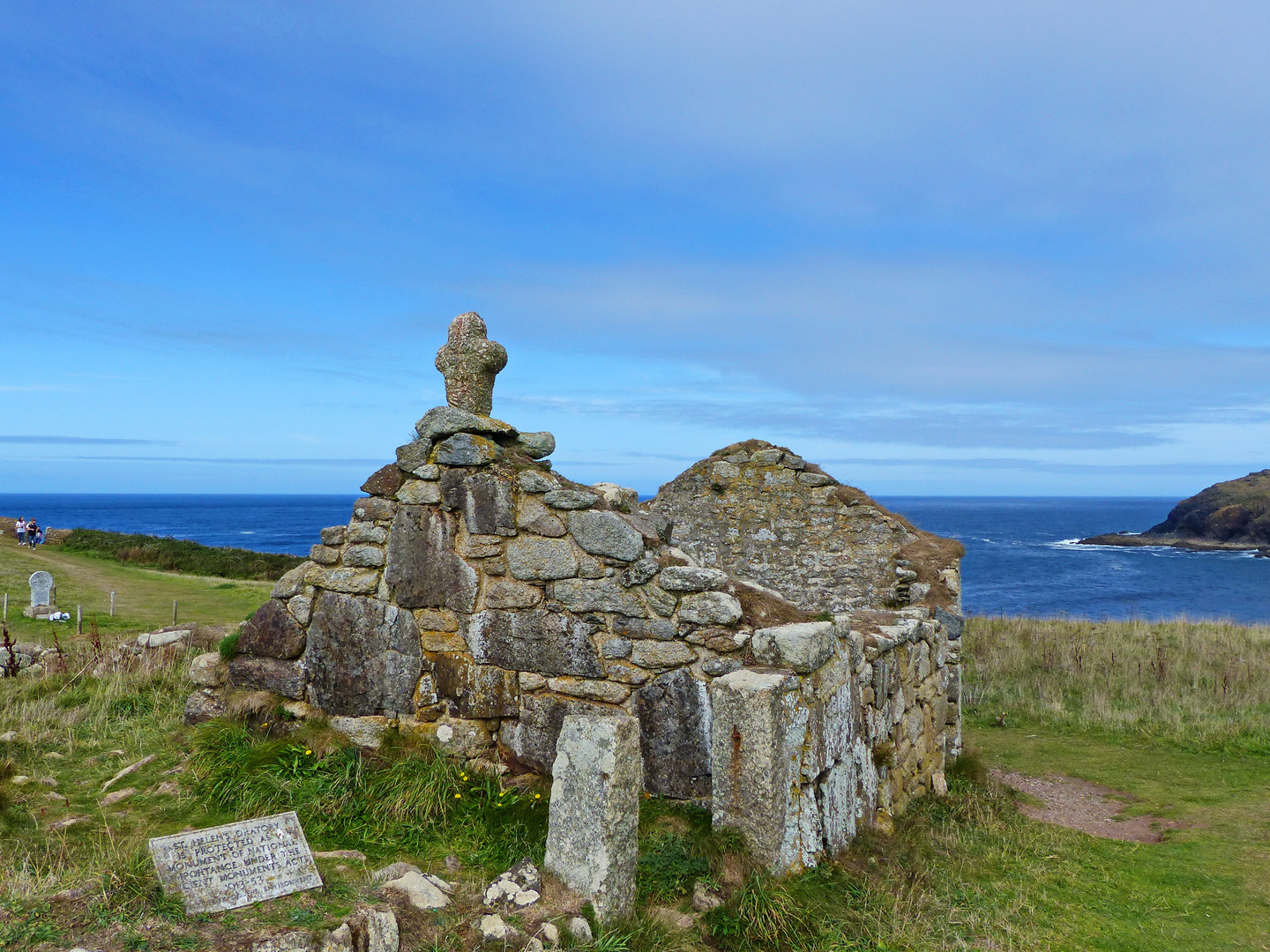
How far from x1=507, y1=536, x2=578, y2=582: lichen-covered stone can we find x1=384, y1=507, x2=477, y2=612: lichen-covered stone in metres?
0.38

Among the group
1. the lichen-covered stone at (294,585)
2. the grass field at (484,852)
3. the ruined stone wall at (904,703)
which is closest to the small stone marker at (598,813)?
the grass field at (484,852)

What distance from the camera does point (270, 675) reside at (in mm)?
6531

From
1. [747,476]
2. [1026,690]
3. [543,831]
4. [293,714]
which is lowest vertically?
[1026,690]

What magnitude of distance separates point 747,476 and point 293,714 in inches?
322

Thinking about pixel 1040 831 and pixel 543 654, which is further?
pixel 1040 831

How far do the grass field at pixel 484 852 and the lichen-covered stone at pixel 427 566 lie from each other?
116cm

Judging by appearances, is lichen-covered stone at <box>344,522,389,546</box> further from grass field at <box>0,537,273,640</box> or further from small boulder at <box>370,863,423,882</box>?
grass field at <box>0,537,273,640</box>

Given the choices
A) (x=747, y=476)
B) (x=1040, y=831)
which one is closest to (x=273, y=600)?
(x=1040, y=831)

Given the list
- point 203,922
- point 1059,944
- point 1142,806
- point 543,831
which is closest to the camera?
point 203,922

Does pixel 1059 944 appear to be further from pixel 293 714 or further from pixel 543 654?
pixel 293 714

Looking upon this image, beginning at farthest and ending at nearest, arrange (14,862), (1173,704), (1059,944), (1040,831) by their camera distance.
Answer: (1173,704) → (1040,831) → (1059,944) → (14,862)

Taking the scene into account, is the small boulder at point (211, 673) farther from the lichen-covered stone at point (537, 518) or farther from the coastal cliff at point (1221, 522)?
the coastal cliff at point (1221, 522)

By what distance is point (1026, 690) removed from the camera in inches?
551

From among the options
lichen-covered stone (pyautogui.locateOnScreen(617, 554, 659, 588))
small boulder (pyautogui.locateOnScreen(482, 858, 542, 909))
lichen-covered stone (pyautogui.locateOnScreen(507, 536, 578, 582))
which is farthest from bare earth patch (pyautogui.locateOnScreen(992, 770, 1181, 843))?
small boulder (pyautogui.locateOnScreen(482, 858, 542, 909))
